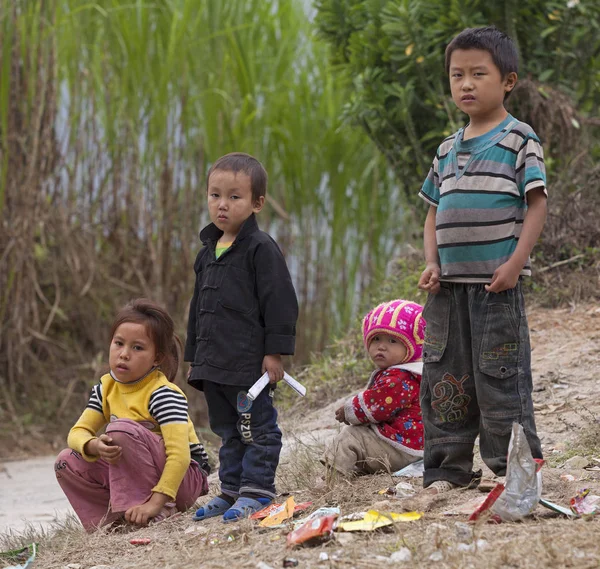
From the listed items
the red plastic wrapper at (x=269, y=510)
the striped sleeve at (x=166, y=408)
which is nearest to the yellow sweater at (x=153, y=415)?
the striped sleeve at (x=166, y=408)

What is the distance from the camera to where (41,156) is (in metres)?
7.57

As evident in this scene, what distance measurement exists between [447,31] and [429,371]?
3538mm

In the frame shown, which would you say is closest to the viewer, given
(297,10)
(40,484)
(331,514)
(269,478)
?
(331,514)

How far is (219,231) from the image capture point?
388 cm

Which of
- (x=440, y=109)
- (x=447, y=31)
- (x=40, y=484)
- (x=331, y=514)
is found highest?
(x=447, y=31)

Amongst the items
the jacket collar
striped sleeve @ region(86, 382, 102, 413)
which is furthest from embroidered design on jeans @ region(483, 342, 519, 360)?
striped sleeve @ region(86, 382, 102, 413)

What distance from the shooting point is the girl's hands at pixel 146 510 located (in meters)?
3.70

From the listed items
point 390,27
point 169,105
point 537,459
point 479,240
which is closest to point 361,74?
point 390,27

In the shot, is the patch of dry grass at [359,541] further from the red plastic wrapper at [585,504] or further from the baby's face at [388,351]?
the baby's face at [388,351]

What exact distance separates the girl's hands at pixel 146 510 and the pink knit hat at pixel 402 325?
1023mm

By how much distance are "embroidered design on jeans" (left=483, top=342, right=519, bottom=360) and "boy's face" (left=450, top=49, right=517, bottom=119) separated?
78 cm

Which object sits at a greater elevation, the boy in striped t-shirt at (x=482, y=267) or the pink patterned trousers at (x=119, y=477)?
the boy in striped t-shirt at (x=482, y=267)

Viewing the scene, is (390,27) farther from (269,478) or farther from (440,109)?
(269,478)

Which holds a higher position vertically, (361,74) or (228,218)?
(361,74)
